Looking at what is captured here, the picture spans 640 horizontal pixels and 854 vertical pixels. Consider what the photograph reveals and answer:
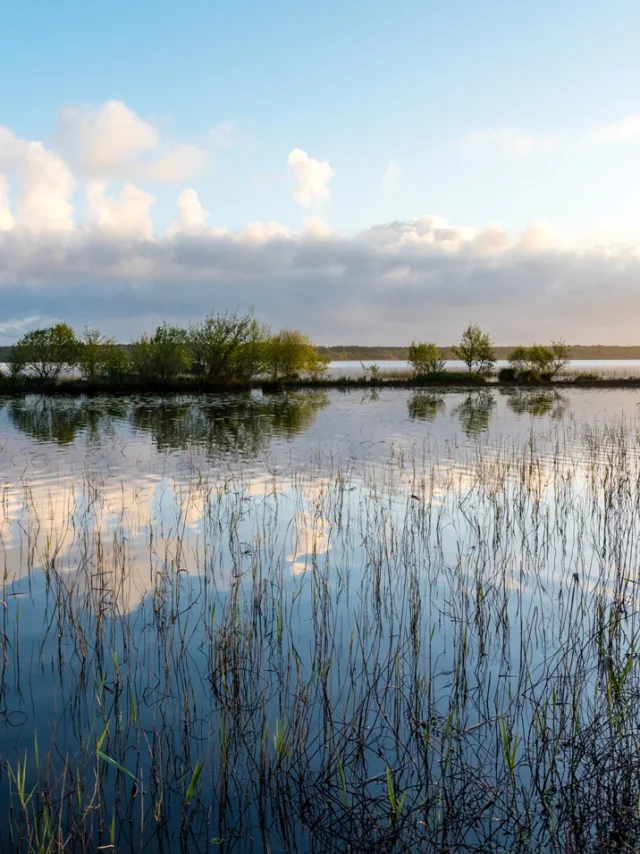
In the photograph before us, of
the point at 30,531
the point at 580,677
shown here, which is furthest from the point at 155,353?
the point at 580,677

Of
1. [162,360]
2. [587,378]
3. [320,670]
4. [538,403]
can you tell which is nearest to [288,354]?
[162,360]

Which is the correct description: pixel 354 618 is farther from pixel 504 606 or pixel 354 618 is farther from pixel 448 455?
pixel 448 455

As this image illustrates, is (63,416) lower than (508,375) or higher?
lower

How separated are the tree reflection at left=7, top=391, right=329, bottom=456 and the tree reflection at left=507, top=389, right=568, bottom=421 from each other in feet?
34.1

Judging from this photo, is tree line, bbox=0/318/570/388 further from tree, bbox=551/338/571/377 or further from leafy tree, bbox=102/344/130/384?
tree, bbox=551/338/571/377

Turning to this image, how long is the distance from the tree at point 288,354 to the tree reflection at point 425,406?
10.0 m

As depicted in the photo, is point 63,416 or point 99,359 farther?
point 99,359

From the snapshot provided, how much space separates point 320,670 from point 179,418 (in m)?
23.9

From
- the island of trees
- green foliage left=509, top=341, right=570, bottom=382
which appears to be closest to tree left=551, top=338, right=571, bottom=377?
green foliage left=509, top=341, right=570, bottom=382

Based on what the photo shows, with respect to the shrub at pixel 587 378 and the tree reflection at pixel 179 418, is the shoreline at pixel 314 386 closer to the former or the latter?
the shrub at pixel 587 378

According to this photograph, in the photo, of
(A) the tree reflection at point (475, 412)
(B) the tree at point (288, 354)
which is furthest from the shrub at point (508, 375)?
(B) the tree at point (288, 354)

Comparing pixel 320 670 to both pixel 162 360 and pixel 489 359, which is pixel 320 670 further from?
pixel 489 359

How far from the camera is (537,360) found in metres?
54.9

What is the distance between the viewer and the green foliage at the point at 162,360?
44781mm
